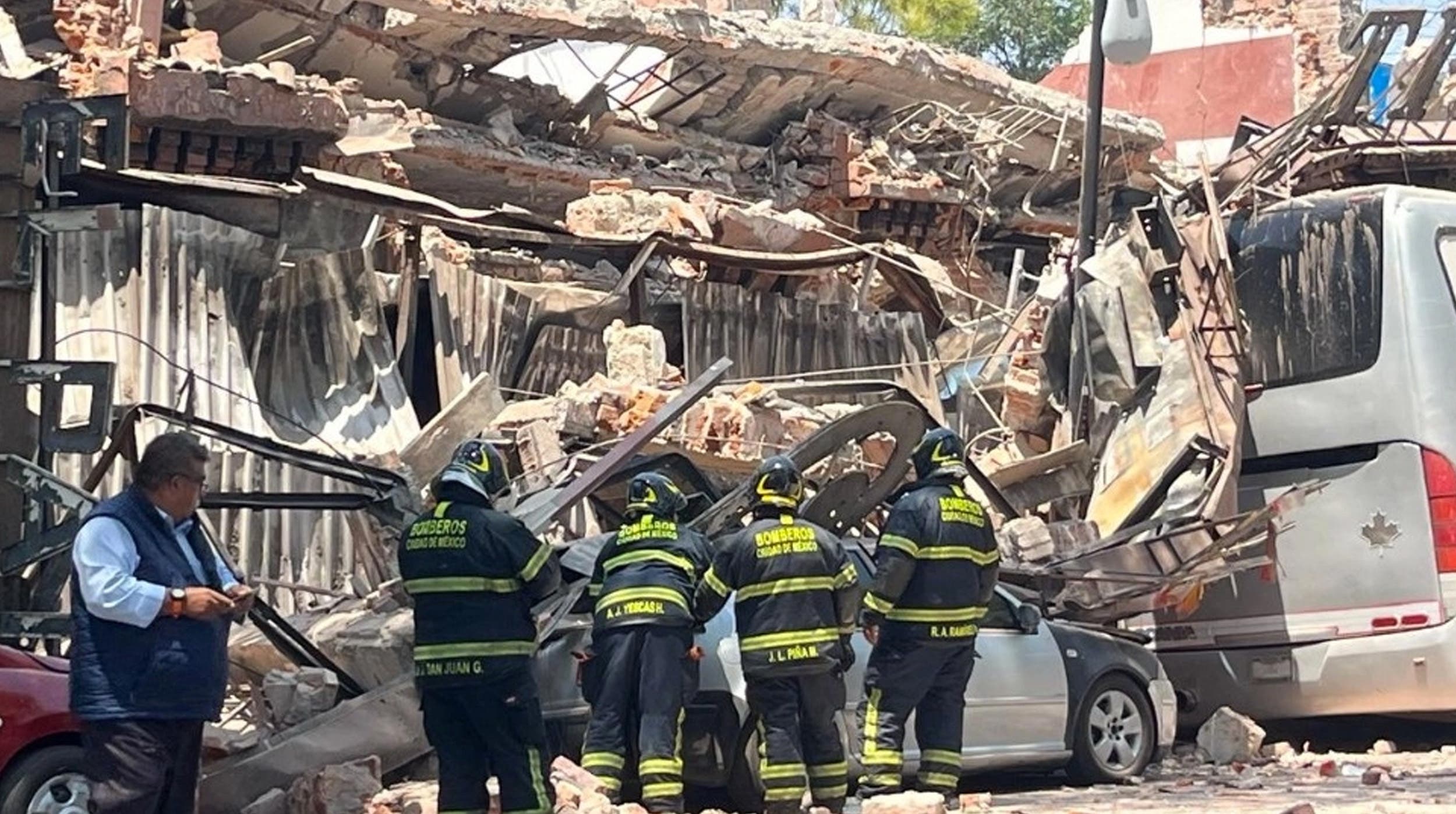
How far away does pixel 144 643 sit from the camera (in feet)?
20.4

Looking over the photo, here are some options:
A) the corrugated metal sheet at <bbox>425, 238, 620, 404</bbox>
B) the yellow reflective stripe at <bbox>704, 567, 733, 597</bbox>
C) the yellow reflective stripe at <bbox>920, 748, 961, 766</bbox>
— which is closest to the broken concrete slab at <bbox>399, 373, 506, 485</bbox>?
the corrugated metal sheet at <bbox>425, 238, 620, 404</bbox>

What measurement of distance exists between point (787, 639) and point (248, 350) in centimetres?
576

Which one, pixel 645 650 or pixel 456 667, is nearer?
pixel 456 667

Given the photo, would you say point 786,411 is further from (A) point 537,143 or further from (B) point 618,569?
(A) point 537,143

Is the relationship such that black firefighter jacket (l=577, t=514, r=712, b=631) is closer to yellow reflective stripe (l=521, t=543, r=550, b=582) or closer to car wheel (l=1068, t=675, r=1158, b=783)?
yellow reflective stripe (l=521, t=543, r=550, b=582)

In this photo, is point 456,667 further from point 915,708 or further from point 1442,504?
point 1442,504

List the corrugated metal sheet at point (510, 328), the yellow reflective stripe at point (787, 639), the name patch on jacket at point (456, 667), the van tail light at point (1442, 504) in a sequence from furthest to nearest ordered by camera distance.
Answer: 1. the corrugated metal sheet at point (510, 328)
2. the van tail light at point (1442, 504)
3. the yellow reflective stripe at point (787, 639)
4. the name patch on jacket at point (456, 667)

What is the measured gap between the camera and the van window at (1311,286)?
440 inches

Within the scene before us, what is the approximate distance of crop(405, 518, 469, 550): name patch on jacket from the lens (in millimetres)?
7641

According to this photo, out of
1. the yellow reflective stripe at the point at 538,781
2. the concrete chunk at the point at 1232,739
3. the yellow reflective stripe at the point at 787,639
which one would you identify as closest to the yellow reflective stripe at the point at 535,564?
the yellow reflective stripe at the point at 538,781

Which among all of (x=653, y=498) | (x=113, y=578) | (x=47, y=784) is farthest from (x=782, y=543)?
(x=113, y=578)

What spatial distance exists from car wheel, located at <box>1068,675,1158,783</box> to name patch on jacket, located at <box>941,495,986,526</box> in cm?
161

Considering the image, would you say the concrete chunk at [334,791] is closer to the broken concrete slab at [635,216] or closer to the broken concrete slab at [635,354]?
the broken concrete slab at [635,354]

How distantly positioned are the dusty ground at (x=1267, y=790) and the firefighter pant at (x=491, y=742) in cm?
212
